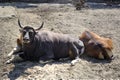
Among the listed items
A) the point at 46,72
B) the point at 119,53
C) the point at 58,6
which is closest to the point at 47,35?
the point at 46,72

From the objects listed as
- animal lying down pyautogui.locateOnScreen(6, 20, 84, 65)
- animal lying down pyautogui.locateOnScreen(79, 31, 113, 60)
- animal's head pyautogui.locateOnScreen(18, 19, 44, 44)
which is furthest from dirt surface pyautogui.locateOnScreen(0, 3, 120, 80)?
animal's head pyautogui.locateOnScreen(18, 19, 44, 44)

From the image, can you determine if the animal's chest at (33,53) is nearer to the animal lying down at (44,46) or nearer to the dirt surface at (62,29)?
the animal lying down at (44,46)

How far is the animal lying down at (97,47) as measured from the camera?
9.42 meters

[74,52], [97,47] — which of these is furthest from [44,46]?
[97,47]

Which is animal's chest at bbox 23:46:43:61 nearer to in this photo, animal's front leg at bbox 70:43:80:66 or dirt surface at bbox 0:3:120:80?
dirt surface at bbox 0:3:120:80

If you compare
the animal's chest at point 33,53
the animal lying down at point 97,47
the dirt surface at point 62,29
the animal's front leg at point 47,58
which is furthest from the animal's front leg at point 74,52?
the animal's chest at point 33,53

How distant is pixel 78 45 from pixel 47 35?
94 centimetres

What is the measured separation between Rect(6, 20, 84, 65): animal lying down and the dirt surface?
26 cm

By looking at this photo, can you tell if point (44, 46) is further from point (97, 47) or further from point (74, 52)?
point (97, 47)

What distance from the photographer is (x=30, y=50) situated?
8984 mm

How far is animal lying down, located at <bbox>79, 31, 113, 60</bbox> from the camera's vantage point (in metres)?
9.42

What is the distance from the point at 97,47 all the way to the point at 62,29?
2546 mm

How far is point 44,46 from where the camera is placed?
29.8 feet

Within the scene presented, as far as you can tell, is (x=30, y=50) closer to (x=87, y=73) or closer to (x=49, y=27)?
(x=87, y=73)
